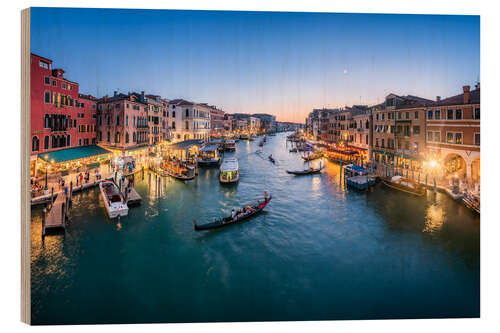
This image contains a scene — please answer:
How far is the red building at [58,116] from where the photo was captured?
8.64 meters

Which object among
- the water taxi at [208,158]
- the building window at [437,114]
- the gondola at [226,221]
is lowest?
the gondola at [226,221]

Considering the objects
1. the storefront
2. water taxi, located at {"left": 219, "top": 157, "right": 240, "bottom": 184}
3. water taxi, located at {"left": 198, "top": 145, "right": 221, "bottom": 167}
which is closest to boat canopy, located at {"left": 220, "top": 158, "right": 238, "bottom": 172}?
water taxi, located at {"left": 219, "top": 157, "right": 240, "bottom": 184}

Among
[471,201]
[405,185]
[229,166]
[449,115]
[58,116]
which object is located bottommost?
[471,201]

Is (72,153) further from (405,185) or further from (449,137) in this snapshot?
(449,137)

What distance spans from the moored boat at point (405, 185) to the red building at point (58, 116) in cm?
1604

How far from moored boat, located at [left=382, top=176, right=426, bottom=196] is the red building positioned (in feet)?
52.6

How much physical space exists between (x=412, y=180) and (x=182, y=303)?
44.0ft

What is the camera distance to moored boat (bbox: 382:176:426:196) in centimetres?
1247

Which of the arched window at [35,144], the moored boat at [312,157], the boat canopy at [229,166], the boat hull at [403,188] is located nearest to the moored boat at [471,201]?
the boat hull at [403,188]

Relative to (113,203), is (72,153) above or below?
above

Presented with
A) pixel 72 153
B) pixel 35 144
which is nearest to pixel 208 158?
pixel 72 153

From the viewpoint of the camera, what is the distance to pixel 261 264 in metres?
6.79

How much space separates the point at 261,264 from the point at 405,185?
10676mm

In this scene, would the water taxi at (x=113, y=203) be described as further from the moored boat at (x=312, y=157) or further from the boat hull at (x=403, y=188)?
→ the moored boat at (x=312, y=157)
